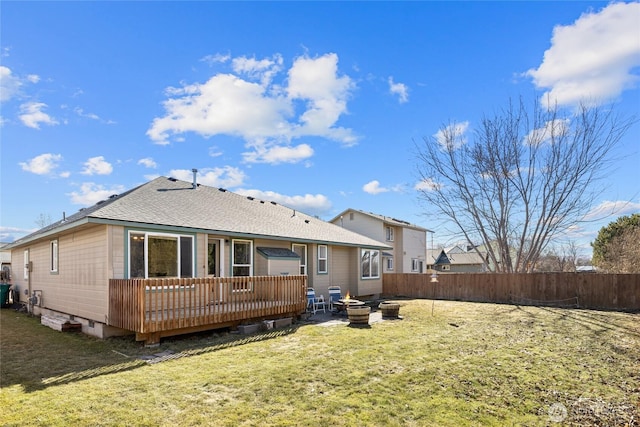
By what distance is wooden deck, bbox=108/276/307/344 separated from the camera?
7777 millimetres

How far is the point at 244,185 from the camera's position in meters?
23.3

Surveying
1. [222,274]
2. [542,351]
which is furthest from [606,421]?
[222,274]

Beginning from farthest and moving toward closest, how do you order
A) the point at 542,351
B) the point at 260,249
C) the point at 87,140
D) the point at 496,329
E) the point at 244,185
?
1. the point at 244,185
2. the point at 87,140
3. the point at 260,249
4. the point at 496,329
5. the point at 542,351

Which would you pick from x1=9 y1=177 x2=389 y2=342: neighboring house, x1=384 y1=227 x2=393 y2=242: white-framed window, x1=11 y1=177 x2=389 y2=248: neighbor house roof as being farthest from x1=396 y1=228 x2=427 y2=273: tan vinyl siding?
x1=9 y1=177 x2=389 y2=342: neighboring house

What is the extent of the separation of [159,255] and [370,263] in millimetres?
11368

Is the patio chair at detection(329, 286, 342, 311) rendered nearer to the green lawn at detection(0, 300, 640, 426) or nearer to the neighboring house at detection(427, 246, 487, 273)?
the green lawn at detection(0, 300, 640, 426)

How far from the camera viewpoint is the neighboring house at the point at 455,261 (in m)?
43.1

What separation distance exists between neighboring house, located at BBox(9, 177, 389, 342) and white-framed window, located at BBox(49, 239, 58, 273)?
35 mm

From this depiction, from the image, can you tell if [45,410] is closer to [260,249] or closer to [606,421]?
[606,421]

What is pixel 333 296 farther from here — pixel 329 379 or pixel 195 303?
pixel 329 379

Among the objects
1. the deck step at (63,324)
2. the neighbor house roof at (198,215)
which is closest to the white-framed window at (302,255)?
the neighbor house roof at (198,215)

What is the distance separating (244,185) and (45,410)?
1937 centimetres

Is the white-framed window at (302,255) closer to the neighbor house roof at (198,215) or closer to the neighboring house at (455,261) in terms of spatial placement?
the neighbor house roof at (198,215)

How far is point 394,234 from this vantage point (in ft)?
97.9
